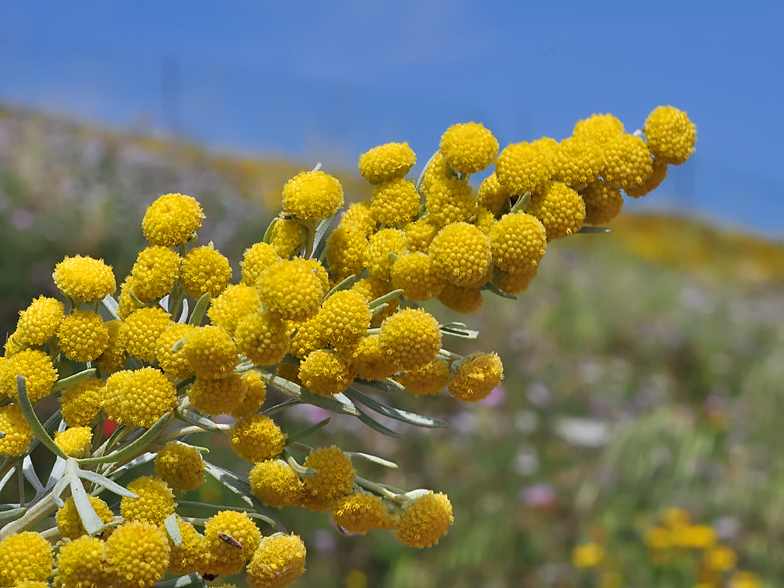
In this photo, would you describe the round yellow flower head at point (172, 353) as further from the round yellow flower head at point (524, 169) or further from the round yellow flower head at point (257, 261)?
the round yellow flower head at point (524, 169)

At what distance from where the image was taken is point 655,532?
13.6ft

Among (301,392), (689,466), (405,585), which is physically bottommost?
(405,585)

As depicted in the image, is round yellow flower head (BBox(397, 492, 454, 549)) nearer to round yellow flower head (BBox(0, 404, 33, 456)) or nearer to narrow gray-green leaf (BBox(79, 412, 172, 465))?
narrow gray-green leaf (BBox(79, 412, 172, 465))

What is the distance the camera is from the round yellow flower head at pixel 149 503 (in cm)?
64

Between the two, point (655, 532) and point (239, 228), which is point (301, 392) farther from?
point (239, 228)

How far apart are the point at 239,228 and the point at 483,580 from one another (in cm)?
332

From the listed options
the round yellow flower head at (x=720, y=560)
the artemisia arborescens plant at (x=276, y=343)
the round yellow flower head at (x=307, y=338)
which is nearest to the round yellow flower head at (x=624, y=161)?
the artemisia arborescens plant at (x=276, y=343)

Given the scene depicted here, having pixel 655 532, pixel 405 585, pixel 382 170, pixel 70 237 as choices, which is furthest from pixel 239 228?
pixel 382 170

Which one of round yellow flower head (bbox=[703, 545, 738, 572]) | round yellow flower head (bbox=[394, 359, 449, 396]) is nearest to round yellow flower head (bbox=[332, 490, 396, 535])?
round yellow flower head (bbox=[394, 359, 449, 396])

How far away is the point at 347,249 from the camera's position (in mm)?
704

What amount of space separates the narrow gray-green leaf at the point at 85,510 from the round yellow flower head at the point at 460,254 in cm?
35

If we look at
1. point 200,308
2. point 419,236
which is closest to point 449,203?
point 419,236

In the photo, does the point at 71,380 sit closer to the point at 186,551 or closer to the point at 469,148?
the point at 186,551

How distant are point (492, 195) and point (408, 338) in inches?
7.5
